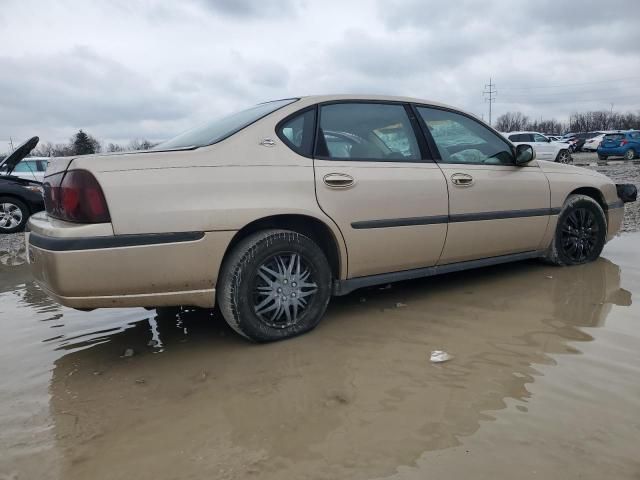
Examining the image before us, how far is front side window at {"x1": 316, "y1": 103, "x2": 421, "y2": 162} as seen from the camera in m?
3.19

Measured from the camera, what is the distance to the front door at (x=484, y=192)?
3.59 metres

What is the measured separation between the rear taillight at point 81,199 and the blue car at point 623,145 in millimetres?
24155

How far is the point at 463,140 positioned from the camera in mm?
3861

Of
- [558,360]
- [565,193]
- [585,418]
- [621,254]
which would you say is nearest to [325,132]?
[558,360]

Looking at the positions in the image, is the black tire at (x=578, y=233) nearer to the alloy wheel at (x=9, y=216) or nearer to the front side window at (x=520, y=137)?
the alloy wheel at (x=9, y=216)

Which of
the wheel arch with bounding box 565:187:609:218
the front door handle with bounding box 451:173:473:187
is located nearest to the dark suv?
the front door handle with bounding box 451:173:473:187

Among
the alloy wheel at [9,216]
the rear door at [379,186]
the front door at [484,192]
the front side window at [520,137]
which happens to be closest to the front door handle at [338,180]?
the rear door at [379,186]

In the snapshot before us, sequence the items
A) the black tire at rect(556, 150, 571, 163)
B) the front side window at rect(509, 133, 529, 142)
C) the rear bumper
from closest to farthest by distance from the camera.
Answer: the rear bumper → the front side window at rect(509, 133, 529, 142) → the black tire at rect(556, 150, 571, 163)

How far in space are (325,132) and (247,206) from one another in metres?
0.79

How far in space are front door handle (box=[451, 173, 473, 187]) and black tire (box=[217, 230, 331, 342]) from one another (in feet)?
3.94

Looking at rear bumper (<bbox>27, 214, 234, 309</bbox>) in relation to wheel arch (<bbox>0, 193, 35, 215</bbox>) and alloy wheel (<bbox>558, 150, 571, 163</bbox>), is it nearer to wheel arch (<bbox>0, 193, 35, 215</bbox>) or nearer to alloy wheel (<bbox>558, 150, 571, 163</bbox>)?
wheel arch (<bbox>0, 193, 35, 215</bbox>)

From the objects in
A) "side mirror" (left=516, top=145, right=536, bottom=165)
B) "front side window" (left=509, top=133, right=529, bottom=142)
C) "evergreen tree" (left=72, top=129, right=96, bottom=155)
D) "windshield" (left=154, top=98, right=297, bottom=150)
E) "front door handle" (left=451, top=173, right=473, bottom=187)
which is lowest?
"front door handle" (left=451, top=173, right=473, bottom=187)

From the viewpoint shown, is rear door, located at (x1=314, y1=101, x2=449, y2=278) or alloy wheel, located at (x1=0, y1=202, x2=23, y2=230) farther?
alloy wheel, located at (x1=0, y1=202, x2=23, y2=230)

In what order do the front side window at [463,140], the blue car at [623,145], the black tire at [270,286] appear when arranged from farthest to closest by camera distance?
the blue car at [623,145] → the front side window at [463,140] → the black tire at [270,286]
